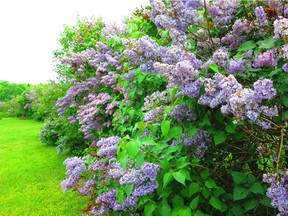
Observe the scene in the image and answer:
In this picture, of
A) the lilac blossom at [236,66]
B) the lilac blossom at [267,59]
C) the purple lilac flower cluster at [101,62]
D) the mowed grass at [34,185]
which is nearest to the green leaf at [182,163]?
the lilac blossom at [236,66]

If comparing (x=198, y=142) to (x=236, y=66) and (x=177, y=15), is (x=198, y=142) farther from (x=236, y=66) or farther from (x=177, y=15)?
(x=177, y=15)

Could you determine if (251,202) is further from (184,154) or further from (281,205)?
(184,154)

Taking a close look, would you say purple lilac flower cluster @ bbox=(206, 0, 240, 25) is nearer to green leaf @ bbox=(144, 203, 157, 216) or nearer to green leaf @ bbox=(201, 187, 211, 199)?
green leaf @ bbox=(201, 187, 211, 199)

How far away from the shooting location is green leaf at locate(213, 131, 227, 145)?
1.95m

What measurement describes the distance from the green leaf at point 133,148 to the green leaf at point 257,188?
0.71 metres

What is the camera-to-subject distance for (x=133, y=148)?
6.08ft

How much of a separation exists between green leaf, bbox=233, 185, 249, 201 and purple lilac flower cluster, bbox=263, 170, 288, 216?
0.25m

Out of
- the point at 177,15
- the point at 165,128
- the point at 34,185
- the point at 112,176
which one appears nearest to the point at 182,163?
the point at 165,128

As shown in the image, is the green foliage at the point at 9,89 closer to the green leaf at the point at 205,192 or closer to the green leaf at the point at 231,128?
the green leaf at the point at 205,192

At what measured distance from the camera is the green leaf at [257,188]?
1962mm

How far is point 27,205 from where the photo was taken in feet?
18.2

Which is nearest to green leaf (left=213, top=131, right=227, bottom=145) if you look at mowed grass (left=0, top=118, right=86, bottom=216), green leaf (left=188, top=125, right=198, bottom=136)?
green leaf (left=188, top=125, right=198, bottom=136)

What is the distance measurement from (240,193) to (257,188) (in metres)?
0.10

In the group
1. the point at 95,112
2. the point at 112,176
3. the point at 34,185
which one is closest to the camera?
the point at 112,176
